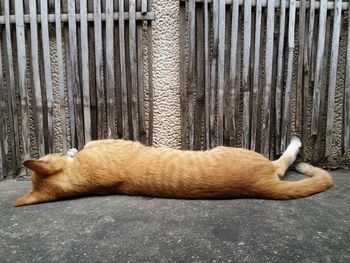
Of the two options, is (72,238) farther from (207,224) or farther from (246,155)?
(246,155)

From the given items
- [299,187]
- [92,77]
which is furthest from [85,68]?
[299,187]

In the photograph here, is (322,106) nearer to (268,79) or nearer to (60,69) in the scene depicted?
(268,79)

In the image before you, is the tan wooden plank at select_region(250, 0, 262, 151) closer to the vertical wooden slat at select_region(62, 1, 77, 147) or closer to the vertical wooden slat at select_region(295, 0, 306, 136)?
the vertical wooden slat at select_region(295, 0, 306, 136)

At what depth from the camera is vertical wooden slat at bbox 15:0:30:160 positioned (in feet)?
11.8

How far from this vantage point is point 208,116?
372 cm

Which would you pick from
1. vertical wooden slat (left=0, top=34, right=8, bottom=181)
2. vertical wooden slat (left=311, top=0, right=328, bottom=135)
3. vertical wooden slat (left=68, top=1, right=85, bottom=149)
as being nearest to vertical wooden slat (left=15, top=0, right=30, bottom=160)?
vertical wooden slat (left=0, top=34, right=8, bottom=181)

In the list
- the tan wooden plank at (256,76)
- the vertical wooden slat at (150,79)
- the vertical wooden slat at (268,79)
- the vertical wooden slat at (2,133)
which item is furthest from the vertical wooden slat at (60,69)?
the vertical wooden slat at (268,79)

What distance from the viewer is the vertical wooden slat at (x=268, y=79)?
352 cm

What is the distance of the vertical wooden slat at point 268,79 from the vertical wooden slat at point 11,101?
2.51 meters

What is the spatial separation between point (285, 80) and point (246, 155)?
104 centimetres

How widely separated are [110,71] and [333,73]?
2.19 meters

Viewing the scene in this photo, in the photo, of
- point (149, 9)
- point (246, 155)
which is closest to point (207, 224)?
point (246, 155)

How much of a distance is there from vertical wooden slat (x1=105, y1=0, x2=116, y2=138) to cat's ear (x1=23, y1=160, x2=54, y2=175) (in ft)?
2.67

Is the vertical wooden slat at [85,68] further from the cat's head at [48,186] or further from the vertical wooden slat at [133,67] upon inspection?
the cat's head at [48,186]
